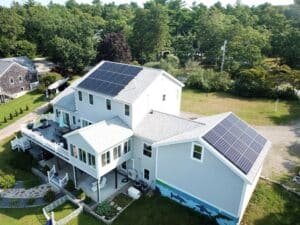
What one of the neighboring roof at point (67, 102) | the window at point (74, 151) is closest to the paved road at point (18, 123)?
the neighboring roof at point (67, 102)

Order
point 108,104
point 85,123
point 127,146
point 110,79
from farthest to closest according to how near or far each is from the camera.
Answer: point 85,123 → point 110,79 → point 108,104 → point 127,146

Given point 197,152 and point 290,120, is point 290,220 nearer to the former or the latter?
point 197,152

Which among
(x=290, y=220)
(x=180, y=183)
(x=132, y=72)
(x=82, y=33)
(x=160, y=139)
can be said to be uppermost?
(x=82, y=33)

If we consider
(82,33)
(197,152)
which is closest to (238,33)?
Answer: (82,33)

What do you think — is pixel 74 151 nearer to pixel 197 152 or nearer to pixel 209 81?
pixel 197 152

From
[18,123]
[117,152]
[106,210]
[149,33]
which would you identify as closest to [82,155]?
[117,152]

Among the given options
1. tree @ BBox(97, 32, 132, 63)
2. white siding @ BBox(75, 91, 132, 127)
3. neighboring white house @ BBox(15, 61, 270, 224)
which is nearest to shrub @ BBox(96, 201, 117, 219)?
neighboring white house @ BBox(15, 61, 270, 224)
